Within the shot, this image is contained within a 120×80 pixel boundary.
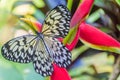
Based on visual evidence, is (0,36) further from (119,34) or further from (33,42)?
(119,34)

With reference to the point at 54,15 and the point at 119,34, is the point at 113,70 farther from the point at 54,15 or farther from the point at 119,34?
the point at 54,15

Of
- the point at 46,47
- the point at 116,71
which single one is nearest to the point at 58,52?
the point at 46,47

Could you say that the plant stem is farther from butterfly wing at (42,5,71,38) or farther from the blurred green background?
butterfly wing at (42,5,71,38)

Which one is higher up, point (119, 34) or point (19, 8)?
point (19, 8)

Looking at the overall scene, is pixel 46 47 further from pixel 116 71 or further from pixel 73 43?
pixel 116 71

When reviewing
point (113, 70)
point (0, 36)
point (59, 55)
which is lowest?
point (113, 70)

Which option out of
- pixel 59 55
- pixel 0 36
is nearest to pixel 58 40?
pixel 59 55
